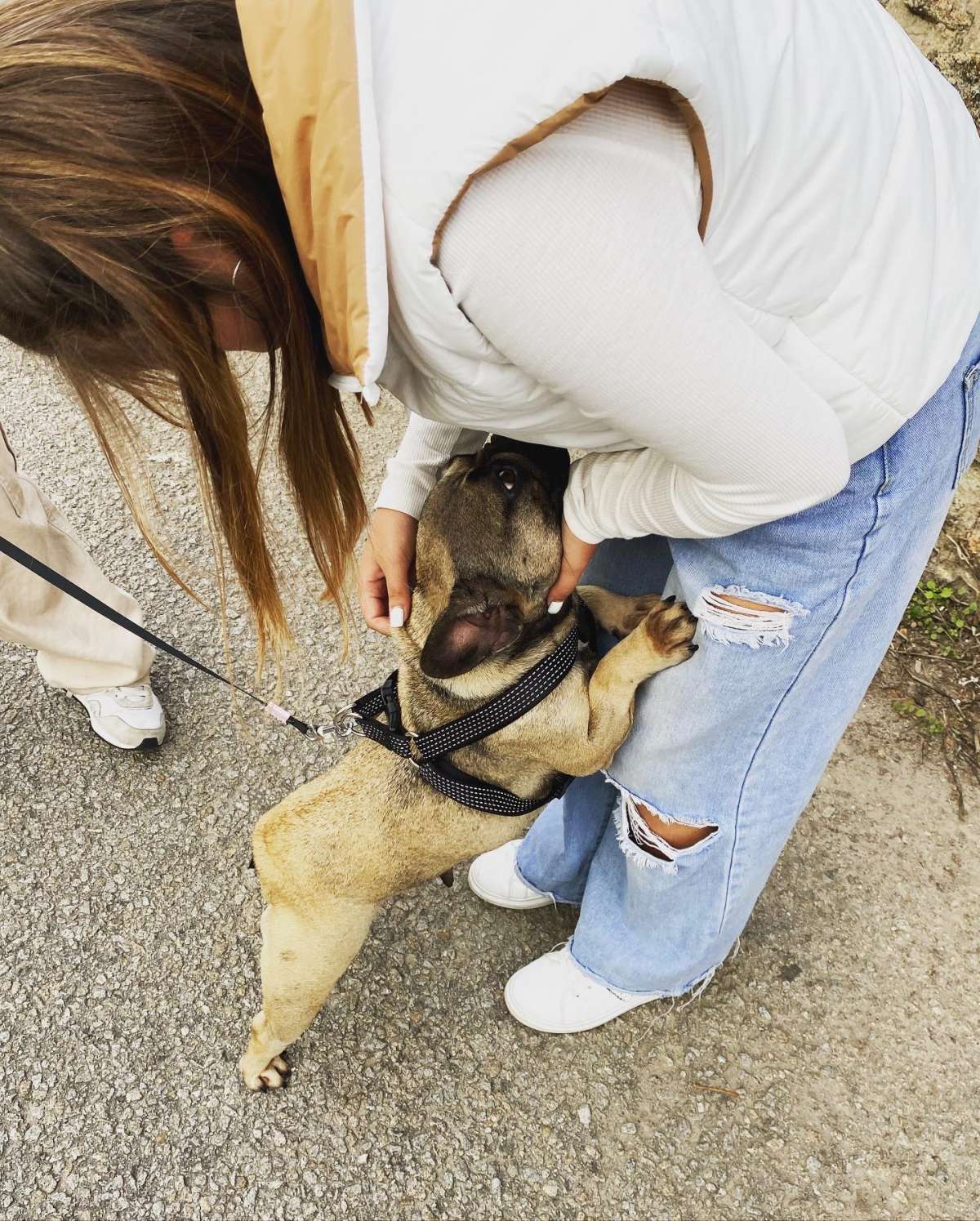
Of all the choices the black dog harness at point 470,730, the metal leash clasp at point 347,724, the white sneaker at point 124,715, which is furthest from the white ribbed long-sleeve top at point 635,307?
the white sneaker at point 124,715

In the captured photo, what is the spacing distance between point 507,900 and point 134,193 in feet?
9.01

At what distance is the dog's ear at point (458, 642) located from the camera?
86.6 inches

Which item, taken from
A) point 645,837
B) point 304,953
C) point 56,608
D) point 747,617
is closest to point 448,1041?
point 304,953

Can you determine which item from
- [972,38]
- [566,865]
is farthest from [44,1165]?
[972,38]

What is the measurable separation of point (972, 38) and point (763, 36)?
12.3 feet

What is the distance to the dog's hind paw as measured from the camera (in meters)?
2.91

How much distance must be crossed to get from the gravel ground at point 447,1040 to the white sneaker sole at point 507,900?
0.08 metres

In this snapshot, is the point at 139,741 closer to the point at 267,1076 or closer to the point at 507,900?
the point at 267,1076

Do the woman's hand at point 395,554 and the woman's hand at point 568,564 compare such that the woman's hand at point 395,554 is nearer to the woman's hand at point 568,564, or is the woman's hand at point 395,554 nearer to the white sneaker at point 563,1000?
the woman's hand at point 568,564

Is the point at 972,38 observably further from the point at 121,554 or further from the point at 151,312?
the point at 121,554

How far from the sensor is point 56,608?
3.49 metres

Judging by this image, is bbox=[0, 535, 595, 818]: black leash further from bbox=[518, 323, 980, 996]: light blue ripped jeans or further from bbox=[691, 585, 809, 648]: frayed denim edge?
bbox=[691, 585, 809, 648]: frayed denim edge

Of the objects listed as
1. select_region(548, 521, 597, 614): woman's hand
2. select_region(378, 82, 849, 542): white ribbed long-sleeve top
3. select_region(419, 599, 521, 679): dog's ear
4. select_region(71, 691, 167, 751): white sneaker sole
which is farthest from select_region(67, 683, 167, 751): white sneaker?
select_region(378, 82, 849, 542): white ribbed long-sleeve top

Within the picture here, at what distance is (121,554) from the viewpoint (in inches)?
179
